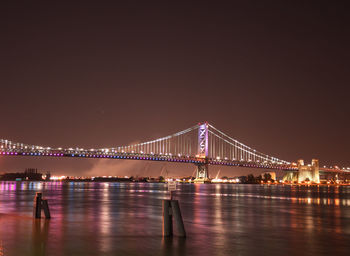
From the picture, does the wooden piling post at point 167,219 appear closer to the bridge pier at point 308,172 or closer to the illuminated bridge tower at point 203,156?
the illuminated bridge tower at point 203,156

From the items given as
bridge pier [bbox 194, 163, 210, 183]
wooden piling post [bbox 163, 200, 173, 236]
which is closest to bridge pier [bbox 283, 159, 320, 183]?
bridge pier [bbox 194, 163, 210, 183]

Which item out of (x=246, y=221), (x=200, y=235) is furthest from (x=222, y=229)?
(x=246, y=221)

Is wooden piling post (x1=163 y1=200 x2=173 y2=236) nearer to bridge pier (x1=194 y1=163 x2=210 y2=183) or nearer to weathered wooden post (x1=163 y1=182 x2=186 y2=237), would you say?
weathered wooden post (x1=163 y1=182 x2=186 y2=237)

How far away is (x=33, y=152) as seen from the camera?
123188 mm

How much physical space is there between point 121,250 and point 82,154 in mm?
119013

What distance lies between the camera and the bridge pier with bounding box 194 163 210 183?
452ft

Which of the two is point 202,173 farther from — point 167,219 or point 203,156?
point 167,219

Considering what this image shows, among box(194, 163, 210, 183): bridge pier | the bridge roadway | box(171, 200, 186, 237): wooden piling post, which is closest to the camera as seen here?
box(171, 200, 186, 237): wooden piling post

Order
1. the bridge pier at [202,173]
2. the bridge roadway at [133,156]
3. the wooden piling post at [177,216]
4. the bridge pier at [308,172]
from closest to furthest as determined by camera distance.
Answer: the wooden piling post at [177,216] < the bridge roadway at [133,156] < the bridge pier at [202,173] < the bridge pier at [308,172]

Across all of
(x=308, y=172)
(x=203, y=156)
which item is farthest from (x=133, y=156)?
(x=308, y=172)

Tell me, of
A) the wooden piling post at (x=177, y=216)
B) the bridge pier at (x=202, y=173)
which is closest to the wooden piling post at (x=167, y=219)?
the wooden piling post at (x=177, y=216)

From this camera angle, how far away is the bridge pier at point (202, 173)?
13788cm

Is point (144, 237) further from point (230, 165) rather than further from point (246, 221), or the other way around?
point (230, 165)

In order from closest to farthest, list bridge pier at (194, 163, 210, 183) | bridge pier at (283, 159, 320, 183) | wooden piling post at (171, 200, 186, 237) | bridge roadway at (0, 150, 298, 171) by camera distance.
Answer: wooden piling post at (171, 200, 186, 237) < bridge roadway at (0, 150, 298, 171) < bridge pier at (194, 163, 210, 183) < bridge pier at (283, 159, 320, 183)
